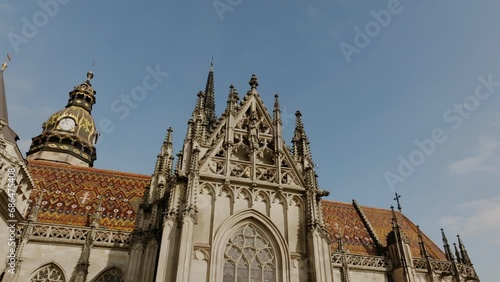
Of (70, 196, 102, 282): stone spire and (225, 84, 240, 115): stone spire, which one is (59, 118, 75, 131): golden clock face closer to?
(70, 196, 102, 282): stone spire

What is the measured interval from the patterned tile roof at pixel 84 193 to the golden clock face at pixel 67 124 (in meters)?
13.7

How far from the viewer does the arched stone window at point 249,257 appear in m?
11.3

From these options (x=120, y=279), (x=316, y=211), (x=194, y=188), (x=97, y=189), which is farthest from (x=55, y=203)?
(x=316, y=211)

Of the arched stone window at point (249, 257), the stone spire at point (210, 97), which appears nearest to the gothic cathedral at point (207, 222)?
the arched stone window at point (249, 257)

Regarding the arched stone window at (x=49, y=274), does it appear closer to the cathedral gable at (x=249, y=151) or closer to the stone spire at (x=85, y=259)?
the stone spire at (x=85, y=259)

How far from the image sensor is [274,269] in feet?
38.4

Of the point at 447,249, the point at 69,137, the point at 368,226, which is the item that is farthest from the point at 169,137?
the point at 69,137

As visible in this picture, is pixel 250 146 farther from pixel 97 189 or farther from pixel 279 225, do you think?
pixel 97 189

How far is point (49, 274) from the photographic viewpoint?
15234 mm

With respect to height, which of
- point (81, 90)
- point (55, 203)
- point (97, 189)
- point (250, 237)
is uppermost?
point (81, 90)

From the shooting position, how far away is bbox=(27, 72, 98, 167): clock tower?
3250 cm

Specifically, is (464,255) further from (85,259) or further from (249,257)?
(85,259)

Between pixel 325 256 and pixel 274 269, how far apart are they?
1.78 m

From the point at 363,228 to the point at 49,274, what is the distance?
58.4 ft
